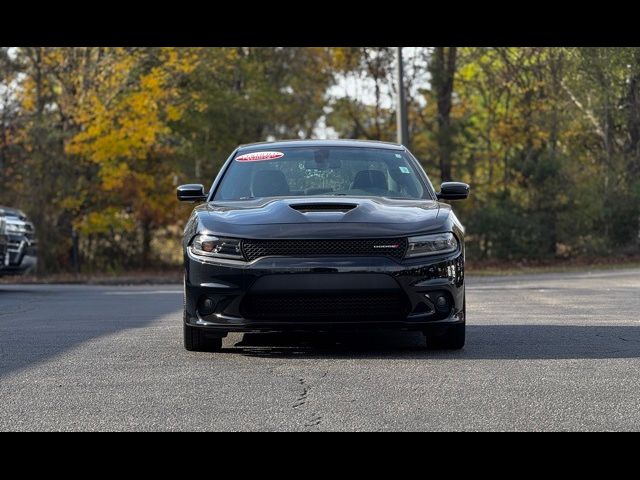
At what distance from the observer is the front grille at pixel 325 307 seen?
8555 mm

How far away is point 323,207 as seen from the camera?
8.95 meters

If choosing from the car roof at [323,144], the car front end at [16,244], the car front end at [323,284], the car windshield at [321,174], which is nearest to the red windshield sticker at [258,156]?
the car windshield at [321,174]

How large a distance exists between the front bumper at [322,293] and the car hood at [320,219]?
0.20 metres

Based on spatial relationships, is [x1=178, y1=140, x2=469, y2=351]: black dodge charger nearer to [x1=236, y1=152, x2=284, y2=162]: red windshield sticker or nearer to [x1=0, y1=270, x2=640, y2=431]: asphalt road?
[x1=0, y1=270, x2=640, y2=431]: asphalt road

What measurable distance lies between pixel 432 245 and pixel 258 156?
2273 millimetres

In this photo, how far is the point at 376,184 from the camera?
1002 centimetres

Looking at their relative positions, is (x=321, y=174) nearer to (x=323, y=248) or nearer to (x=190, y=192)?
(x=190, y=192)

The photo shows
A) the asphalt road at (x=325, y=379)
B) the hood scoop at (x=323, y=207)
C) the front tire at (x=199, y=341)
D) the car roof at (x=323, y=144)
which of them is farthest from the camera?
the car roof at (x=323, y=144)

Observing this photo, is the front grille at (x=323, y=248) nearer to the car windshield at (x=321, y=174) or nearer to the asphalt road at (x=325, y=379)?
the asphalt road at (x=325, y=379)

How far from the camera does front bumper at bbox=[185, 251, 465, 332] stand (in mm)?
8508

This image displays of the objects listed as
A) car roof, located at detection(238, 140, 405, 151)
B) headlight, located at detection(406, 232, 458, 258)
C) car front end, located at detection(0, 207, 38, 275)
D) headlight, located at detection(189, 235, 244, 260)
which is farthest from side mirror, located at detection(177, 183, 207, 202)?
car front end, located at detection(0, 207, 38, 275)

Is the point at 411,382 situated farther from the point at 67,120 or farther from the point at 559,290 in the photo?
the point at 67,120
